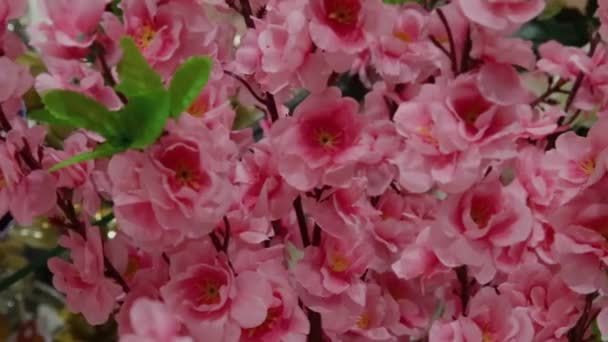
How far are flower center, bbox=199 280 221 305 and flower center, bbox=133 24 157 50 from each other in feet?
0.43

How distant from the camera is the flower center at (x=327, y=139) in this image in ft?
1.53

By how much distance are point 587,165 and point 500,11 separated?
4.7 inches

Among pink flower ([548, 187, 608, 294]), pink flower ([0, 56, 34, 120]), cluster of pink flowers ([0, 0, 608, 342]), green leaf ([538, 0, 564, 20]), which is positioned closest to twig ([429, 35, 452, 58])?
cluster of pink flowers ([0, 0, 608, 342])

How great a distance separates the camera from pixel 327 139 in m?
0.47

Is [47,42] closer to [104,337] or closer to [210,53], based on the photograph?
[210,53]

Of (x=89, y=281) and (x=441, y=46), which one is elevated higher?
(x=441, y=46)

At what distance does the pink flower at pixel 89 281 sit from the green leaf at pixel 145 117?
128 mm

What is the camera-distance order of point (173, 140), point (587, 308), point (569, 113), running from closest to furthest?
point (173, 140)
point (587, 308)
point (569, 113)

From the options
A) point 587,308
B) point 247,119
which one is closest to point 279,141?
point 587,308

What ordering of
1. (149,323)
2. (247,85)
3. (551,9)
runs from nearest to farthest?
(149,323)
(247,85)
(551,9)

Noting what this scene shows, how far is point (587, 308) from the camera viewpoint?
20.5 inches

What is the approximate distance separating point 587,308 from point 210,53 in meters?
0.27

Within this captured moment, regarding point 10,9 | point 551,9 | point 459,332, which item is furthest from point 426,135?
point 551,9

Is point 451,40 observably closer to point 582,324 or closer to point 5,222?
point 582,324
